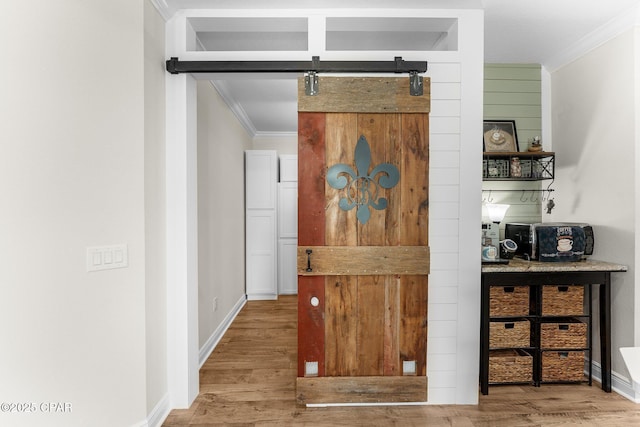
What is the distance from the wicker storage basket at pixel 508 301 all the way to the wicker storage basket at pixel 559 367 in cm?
37

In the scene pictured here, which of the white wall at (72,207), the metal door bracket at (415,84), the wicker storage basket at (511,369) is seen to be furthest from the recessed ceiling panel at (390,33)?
the wicker storage basket at (511,369)

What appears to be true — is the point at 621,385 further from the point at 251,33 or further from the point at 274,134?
the point at 274,134

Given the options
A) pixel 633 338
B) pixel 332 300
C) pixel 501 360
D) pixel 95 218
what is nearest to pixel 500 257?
pixel 501 360

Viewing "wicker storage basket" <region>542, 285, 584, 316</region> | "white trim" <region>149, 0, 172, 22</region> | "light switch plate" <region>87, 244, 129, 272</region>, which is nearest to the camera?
"light switch plate" <region>87, 244, 129, 272</region>

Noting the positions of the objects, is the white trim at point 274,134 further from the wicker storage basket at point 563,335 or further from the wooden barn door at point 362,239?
the wicker storage basket at point 563,335

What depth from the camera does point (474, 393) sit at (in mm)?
2412

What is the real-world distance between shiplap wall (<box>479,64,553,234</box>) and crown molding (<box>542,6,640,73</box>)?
0.15 m

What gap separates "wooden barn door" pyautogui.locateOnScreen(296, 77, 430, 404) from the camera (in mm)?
2311

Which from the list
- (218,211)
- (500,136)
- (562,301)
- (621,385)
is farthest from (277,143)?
(621,385)

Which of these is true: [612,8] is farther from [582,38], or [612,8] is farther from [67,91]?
[67,91]

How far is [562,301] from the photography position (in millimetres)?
2658

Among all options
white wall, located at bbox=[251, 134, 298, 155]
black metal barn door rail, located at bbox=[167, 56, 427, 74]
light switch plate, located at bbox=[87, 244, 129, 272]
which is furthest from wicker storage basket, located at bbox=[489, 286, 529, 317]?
white wall, located at bbox=[251, 134, 298, 155]

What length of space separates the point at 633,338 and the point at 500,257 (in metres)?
0.96

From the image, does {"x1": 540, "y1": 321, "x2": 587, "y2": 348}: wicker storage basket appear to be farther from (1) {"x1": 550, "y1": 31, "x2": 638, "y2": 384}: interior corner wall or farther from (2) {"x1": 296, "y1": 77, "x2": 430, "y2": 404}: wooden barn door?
(2) {"x1": 296, "y1": 77, "x2": 430, "y2": 404}: wooden barn door
